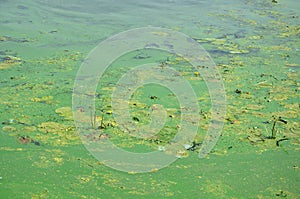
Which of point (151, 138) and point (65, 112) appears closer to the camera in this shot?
point (151, 138)

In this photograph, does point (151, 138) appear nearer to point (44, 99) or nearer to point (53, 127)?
point (53, 127)

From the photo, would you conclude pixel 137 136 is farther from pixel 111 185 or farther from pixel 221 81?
pixel 221 81

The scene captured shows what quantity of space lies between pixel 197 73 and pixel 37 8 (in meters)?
2.25

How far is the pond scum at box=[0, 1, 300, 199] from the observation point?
1.90 meters

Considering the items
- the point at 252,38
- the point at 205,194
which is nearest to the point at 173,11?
the point at 252,38

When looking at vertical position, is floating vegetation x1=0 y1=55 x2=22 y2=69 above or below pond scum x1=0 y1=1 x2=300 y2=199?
above

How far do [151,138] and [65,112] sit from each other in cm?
59

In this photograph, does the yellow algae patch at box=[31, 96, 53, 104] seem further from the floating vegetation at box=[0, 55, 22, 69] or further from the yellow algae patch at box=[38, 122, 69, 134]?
the floating vegetation at box=[0, 55, 22, 69]

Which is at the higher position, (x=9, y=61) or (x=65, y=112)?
(x=9, y=61)

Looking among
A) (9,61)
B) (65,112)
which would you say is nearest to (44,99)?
(65,112)

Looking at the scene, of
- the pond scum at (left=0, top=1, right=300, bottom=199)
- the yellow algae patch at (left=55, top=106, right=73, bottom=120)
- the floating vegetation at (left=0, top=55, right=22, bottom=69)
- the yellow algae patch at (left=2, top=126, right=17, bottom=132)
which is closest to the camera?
the pond scum at (left=0, top=1, right=300, bottom=199)

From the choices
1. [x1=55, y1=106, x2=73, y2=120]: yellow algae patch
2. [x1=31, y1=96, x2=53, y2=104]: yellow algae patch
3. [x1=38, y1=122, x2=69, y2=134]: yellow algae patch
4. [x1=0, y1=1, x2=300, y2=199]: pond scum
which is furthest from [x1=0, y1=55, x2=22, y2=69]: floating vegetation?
[x1=38, y1=122, x2=69, y2=134]: yellow algae patch

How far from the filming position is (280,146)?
7.49ft

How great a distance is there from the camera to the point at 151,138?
2314 millimetres
